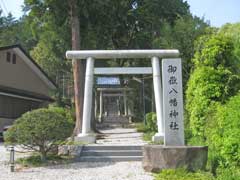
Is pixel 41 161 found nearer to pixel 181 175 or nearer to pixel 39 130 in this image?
pixel 39 130

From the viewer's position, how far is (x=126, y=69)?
65.5 ft

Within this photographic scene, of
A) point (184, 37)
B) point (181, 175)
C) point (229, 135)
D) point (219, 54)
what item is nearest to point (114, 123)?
point (184, 37)

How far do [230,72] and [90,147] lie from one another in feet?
19.1

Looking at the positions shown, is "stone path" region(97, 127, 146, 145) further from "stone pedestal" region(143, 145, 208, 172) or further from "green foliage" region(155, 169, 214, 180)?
"green foliage" region(155, 169, 214, 180)

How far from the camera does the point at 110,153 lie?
15.4 metres

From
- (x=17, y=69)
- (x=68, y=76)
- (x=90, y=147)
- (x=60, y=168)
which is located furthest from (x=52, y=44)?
(x=60, y=168)

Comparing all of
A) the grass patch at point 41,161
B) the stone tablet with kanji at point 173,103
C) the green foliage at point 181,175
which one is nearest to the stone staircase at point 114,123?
the grass patch at point 41,161

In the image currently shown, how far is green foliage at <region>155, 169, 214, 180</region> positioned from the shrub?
163 inches

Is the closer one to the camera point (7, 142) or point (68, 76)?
point (7, 142)

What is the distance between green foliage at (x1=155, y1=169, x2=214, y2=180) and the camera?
10.4 metres

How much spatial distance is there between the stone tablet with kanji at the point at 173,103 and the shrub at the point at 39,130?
354 cm

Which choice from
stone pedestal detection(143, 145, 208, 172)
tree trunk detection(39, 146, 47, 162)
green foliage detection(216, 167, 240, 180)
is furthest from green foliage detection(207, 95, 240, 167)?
tree trunk detection(39, 146, 47, 162)

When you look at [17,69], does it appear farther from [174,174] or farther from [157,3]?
[174,174]

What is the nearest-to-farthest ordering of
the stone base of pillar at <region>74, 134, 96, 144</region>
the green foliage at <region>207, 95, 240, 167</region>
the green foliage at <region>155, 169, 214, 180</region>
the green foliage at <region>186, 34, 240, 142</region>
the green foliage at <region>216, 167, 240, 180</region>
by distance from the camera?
the green foliage at <region>216, 167, 240, 180</region> < the green foliage at <region>207, 95, 240, 167</region> < the green foliage at <region>155, 169, 214, 180</region> < the green foliage at <region>186, 34, 240, 142</region> < the stone base of pillar at <region>74, 134, 96, 144</region>
